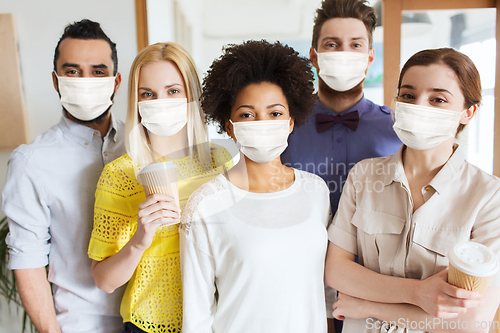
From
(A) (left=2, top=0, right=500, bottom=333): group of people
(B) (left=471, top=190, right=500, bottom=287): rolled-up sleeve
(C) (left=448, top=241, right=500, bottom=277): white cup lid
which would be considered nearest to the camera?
(C) (left=448, top=241, right=500, bottom=277): white cup lid

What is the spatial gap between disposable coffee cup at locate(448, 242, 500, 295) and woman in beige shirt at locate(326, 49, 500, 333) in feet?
0.13

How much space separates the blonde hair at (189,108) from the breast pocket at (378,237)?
64 centimetres

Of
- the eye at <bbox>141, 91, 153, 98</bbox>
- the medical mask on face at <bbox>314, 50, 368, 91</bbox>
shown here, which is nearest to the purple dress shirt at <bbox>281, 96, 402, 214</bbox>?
the medical mask on face at <bbox>314, 50, 368, 91</bbox>

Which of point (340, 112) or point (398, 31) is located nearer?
point (340, 112)

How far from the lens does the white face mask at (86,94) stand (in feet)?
4.04

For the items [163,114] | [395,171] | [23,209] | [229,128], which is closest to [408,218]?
[395,171]

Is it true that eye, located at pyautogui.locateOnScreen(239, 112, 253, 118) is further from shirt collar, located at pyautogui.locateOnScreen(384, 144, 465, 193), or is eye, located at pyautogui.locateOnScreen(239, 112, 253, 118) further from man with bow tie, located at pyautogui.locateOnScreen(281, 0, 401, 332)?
shirt collar, located at pyautogui.locateOnScreen(384, 144, 465, 193)

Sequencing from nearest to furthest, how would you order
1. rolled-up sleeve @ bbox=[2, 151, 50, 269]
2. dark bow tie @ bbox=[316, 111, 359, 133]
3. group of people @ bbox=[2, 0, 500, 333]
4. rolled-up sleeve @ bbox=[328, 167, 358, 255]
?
group of people @ bbox=[2, 0, 500, 333] → rolled-up sleeve @ bbox=[328, 167, 358, 255] → rolled-up sleeve @ bbox=[2, 151, 50, 269] → dark bow tie @ bbox=[316, 111, 359, 133]

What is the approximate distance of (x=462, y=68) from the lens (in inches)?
38.6

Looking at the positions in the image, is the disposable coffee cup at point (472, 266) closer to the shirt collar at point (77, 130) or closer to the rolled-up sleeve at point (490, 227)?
the rolled-up sleeve at point (490, 227)

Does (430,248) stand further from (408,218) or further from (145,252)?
(145,252)

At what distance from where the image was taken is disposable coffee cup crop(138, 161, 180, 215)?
37.6 inches

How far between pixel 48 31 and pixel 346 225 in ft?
5.94

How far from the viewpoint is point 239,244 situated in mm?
1004
